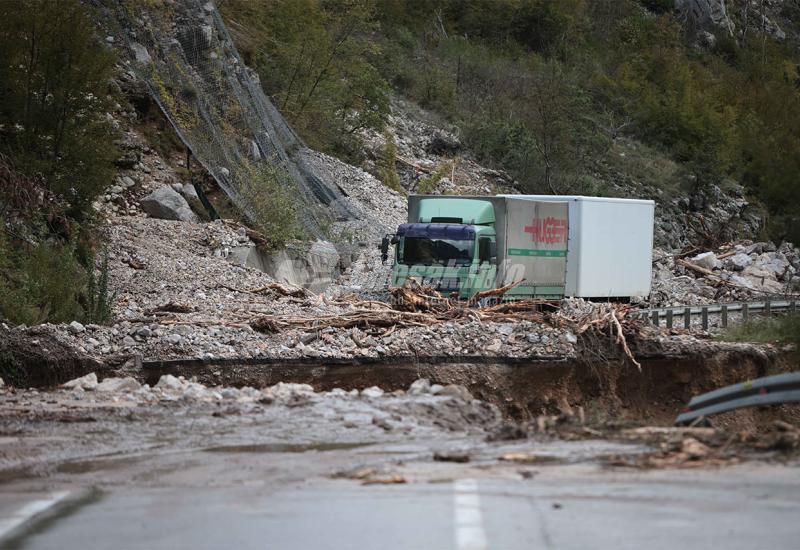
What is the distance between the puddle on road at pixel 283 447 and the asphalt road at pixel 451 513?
1.87 m

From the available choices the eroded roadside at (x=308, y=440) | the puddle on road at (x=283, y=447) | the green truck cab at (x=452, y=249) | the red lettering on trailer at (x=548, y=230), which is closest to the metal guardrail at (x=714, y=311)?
the red lettering on trailer at (x=548, y=230)

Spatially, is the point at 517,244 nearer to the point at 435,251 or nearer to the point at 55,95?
the point at 435,251

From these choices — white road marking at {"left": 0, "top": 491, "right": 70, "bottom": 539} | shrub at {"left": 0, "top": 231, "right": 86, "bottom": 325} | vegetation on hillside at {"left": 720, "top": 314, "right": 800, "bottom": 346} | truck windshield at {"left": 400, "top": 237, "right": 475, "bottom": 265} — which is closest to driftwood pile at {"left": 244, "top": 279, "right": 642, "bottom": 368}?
truck windshield at {"left": 400, "top": 237, "right": 475, "bottom": 265}

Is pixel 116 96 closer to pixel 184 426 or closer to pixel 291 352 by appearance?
pixel 291 352

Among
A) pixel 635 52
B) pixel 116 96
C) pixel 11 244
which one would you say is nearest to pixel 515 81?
pixel 635 52

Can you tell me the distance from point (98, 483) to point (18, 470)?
115cm

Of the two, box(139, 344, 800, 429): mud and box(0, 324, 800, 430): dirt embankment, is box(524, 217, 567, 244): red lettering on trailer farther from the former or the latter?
box(139, 344, 800, 429): mud

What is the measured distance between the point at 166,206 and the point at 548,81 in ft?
128

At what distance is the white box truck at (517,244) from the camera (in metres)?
29.2

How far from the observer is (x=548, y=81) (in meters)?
70.1

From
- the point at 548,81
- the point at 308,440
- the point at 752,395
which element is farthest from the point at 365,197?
the point at 752,395

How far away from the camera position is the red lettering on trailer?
3080 cm

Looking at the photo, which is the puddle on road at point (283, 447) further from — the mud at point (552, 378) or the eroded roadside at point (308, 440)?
the mud at point (552, 378)

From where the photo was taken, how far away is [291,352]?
2180 cm
